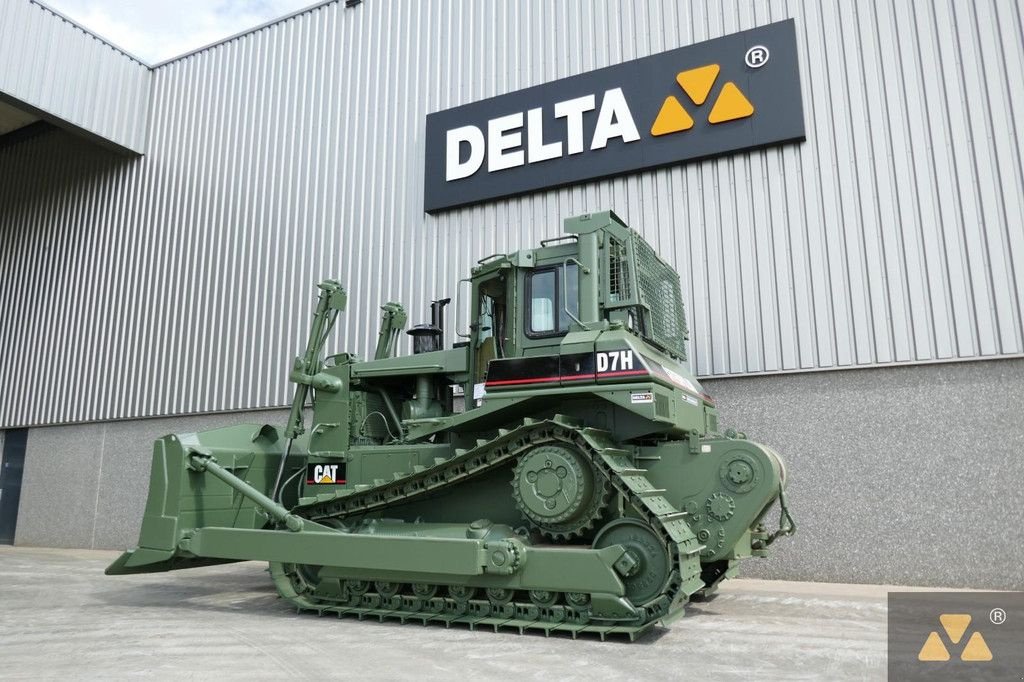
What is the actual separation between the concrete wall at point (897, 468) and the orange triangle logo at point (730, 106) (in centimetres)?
→ 391

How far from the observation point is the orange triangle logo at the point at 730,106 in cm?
1012

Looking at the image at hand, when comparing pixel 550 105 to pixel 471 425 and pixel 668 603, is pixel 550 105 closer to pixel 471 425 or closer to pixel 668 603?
pixel 471 425

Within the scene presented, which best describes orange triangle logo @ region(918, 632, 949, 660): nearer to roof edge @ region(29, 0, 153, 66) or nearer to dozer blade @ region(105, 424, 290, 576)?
dozer blade @ region(105, 424, 290, 576)

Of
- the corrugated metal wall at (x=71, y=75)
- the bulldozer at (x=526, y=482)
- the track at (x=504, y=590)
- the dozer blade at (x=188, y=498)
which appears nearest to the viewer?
the track at (x=504, y=590)

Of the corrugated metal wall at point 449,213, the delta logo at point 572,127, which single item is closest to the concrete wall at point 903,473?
the corrugated metal wall at point 449,213

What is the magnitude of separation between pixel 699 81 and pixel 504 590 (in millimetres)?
8212

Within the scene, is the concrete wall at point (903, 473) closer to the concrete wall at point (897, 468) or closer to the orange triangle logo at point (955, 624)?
the concrete wall at point (897, 468)

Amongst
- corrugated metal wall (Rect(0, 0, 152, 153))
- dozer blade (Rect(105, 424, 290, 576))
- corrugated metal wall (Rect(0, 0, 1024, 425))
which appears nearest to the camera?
dozer blade (Rect(105, 424, 290, 576))

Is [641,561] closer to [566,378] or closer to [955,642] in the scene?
[566,378]

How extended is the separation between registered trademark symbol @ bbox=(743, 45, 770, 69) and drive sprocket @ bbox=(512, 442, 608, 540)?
23.7 ft

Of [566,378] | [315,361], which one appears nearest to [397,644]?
[566,378]

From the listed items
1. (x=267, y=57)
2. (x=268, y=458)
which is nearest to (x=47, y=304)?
(x=267, y=57)

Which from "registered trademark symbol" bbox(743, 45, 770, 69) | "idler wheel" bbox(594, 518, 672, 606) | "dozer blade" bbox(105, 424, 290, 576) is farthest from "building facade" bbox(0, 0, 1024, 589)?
"dozer blade" bbox(105, 424, 290, 576)

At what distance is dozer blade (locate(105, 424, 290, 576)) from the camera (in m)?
7.15
